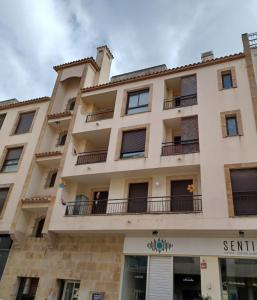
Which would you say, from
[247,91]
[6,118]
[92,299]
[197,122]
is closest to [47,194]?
[92,299]

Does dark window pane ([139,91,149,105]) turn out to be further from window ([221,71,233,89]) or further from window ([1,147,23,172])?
window ([1,147,23,172])

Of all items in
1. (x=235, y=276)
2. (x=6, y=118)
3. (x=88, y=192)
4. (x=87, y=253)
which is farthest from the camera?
(x=6, y=118)

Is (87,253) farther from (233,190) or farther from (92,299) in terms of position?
(233,190)

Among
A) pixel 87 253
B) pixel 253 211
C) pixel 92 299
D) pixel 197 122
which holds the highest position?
pixel 197 122

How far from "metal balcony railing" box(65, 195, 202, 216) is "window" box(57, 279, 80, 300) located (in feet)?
10.9

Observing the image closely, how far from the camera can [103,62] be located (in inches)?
859

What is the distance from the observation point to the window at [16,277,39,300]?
540 inches

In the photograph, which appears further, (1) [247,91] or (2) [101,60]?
(2) [101,60]

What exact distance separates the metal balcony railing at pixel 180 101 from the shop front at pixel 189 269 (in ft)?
23.8

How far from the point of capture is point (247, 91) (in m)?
13.5

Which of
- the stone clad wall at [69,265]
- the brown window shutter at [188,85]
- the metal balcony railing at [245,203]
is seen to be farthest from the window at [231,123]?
the stone clad wall at [69,265]

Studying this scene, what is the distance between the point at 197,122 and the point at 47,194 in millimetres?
9775

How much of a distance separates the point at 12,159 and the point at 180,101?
1169 centimetres

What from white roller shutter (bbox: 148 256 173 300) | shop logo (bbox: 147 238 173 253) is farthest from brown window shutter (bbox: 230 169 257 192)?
white roller shutter (bbox: 148 256 173 300)
